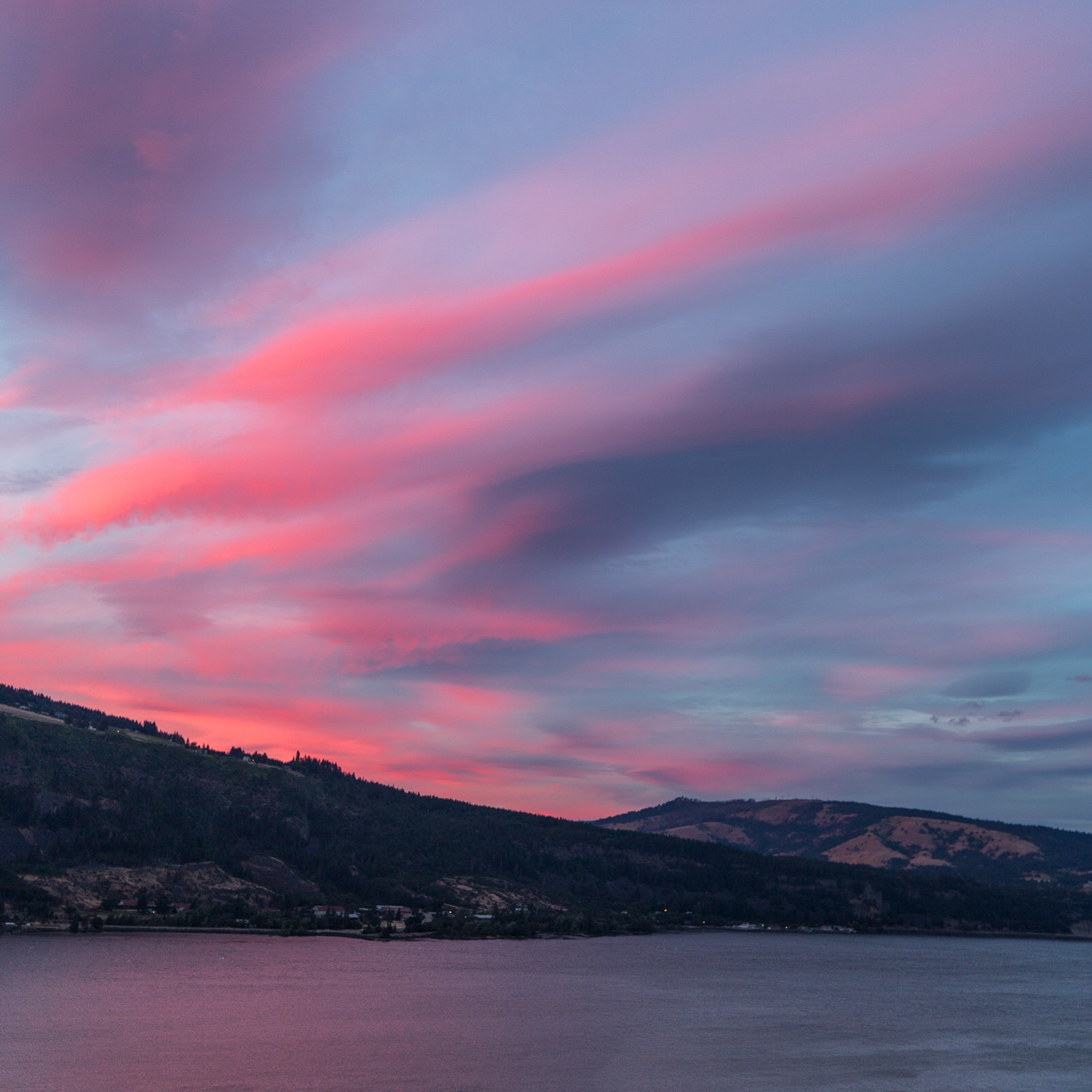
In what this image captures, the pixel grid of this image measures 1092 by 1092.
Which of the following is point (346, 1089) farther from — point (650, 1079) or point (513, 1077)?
point (650, 1079)

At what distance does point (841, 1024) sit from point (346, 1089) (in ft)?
277

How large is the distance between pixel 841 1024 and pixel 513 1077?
228ft

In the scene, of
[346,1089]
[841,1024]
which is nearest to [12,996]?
[346,1089]

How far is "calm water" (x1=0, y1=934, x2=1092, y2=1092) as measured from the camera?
3878 inches

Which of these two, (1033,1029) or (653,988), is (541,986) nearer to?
(653,988)

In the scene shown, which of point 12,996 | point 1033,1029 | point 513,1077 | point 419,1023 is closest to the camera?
point 513,1077

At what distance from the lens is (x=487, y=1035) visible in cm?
12450

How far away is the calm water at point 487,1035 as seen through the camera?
323ft

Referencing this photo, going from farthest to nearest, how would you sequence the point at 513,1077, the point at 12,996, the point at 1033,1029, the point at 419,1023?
the point at 1033,1029 < the point at 12,996 < the point at 419,1023 < the point at 513,1077

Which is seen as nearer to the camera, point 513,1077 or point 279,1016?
point 513,1077

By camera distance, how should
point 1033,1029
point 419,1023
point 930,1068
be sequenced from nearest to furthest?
point 930,1068, point 419,1023, point 1033,1029

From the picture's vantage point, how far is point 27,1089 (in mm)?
87938

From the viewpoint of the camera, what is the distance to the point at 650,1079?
101 meters

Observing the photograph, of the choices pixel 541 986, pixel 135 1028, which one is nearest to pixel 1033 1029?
pixel 541 986
